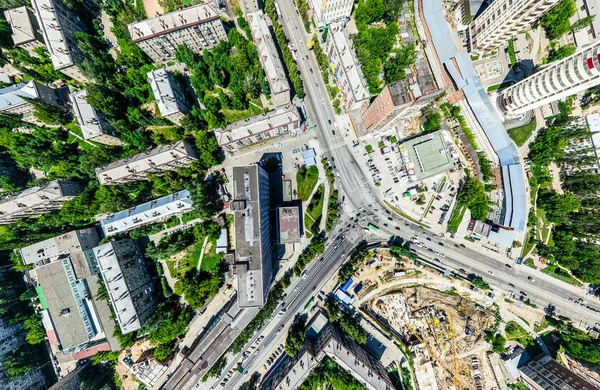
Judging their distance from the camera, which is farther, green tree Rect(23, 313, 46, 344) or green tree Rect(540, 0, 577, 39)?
green tree Rect(23, 313, 46, 344)

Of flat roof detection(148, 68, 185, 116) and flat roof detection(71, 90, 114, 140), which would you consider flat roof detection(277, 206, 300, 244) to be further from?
flat roof detection(71, 90, 114, 140)

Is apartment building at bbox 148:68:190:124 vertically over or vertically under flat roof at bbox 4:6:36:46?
under

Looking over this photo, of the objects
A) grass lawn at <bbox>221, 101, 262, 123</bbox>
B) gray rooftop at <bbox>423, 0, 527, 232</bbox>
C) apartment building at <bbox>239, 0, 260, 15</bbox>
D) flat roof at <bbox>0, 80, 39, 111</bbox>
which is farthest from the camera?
grass lawn at <bbox>221, 101, 262, 123</bbox>

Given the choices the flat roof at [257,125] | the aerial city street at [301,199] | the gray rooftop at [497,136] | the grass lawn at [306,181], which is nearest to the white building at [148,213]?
the aerial city street at [301,199]

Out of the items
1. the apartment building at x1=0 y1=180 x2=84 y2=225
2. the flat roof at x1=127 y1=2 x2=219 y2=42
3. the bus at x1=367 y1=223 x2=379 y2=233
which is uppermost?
the flat roof at x1=127 y1=2 x2=219 y2=42

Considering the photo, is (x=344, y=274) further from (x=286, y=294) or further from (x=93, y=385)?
(x=93, y=385)

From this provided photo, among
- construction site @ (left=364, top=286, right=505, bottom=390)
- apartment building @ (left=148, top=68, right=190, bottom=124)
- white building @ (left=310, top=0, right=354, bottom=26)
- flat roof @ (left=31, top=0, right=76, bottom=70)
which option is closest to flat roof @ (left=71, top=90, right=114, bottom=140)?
flat roof @ (left=31, top=0, right=76, bottom=70)

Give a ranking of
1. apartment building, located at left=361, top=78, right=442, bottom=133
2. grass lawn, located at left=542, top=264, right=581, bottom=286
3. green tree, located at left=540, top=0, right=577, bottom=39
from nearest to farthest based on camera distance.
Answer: apartment building, located at left=361, top=78, right=442, bottom=133 → green tree, located at left=540, top=0, right=577, bottom=39 → grass lawn, located at left=542, top=264, right=581, bottom=286
